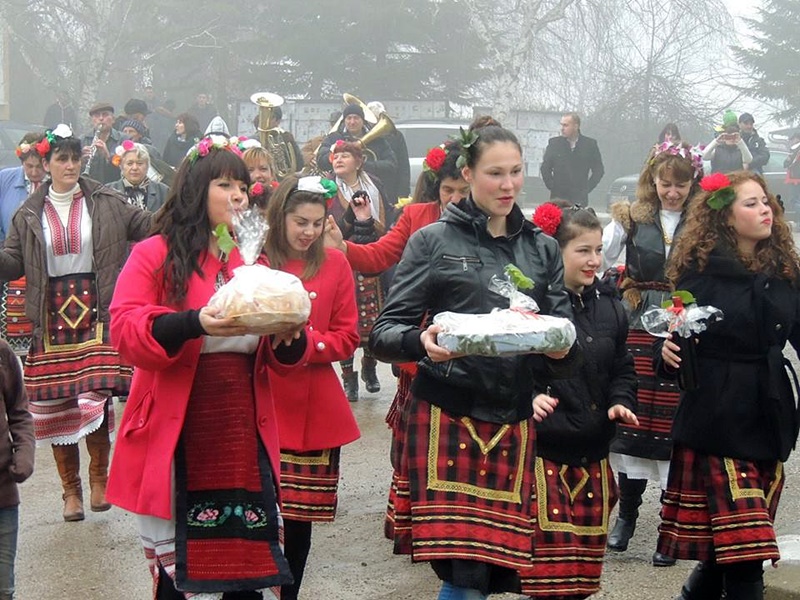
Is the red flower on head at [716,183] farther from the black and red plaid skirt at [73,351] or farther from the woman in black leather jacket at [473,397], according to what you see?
the black and red plaid skirt at [73,351]

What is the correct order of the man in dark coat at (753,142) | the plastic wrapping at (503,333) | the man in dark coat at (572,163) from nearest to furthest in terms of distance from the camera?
1. the plastic wrapping at (503,333)
2. the man in dark coat at (572,163)
3. the man in dark coat at (753,142)

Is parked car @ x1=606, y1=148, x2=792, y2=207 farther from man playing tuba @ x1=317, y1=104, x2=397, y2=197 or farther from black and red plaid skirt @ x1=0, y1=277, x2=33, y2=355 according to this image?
black and red plaid skirt @ x1=0, y1=277, x2=33, y2=355

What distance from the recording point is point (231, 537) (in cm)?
383

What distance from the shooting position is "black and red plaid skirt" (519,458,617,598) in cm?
466

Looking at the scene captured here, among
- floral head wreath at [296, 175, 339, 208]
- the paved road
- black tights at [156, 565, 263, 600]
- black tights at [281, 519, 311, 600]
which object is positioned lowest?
the paved road

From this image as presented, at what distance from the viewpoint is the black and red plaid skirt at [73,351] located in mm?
6633

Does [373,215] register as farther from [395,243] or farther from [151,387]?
[151,387]

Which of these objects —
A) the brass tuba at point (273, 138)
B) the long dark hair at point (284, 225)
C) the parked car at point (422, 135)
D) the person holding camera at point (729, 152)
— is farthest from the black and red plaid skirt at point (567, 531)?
the parked car at point (422, 135)

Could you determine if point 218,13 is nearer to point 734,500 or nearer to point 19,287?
point 19,287

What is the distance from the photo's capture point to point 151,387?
3.82m

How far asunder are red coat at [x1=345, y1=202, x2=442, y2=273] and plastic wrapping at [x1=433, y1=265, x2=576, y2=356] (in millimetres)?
2197

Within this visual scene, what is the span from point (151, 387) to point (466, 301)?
985 mm

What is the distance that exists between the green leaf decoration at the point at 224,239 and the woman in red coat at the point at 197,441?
110mm

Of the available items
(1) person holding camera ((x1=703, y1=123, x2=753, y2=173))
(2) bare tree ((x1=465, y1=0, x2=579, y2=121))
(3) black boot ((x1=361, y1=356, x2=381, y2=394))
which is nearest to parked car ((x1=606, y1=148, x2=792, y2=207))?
(2) bare tree ((x1=465, y1=0, x2=579, y2=121))
